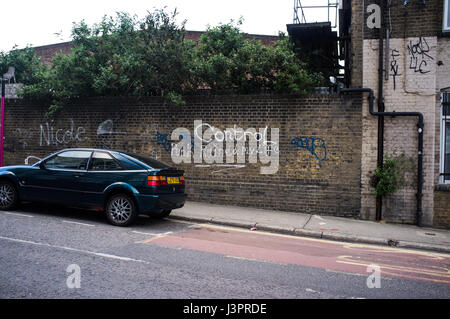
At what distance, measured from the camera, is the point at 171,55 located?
1127 cm

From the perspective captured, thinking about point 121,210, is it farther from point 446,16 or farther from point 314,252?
point 446,16

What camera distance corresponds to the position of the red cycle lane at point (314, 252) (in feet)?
18.5

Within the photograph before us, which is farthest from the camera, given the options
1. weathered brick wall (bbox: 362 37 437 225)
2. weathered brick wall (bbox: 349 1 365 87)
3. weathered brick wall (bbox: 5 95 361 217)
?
weathered brick wall (bbox: 349 1 365 87)

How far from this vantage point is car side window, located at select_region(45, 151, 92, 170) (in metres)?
8.09

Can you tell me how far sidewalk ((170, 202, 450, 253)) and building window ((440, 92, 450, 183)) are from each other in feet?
5.21

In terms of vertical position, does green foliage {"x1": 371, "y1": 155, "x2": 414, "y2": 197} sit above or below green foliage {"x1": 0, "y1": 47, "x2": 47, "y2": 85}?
below

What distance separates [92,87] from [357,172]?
906 centimetres

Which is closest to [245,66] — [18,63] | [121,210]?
[121,210]

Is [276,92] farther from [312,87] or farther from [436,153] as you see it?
[436,153]

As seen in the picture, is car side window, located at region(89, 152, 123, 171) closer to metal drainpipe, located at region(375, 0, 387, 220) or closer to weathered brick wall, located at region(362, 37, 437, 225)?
weathered brick wall, located at region(362, 37, 437, 225)

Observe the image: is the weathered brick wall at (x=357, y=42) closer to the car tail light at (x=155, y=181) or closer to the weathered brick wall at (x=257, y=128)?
the weathered brick wall at (x=257, y=128)

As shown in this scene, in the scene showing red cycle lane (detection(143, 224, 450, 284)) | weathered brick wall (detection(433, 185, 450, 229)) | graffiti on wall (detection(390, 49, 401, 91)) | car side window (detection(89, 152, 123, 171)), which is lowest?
red cycle lane (detection(143, 224, 450, 284))

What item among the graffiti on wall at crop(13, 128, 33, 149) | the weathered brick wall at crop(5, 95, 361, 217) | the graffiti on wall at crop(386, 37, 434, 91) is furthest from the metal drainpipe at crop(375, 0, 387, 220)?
the graffiti on wall at crop(13, 128, 33, 149)

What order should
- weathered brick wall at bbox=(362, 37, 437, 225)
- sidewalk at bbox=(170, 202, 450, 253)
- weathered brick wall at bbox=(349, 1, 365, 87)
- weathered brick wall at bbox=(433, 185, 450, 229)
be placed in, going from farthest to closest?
weathered brick wall at bbox=(349, 1, 365, 87), weathered brick wall at bbox=(362, 37, 437, 225), weathered brick wall at bbox=(433, 185, 450, 229), sidewalk at bbox=(170, 202, 450, 253)
